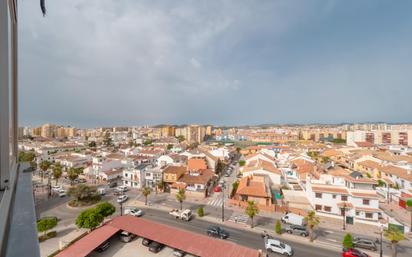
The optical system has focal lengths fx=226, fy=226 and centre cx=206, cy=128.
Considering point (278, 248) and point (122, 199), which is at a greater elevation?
point (122, 199)

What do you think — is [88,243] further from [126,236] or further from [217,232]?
[217,232]

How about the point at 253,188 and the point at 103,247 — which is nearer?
the point at 103,247

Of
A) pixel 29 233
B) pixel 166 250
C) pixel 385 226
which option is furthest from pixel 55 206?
pixel 385 226

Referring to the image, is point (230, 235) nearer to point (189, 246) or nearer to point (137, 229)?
point (189, 246)

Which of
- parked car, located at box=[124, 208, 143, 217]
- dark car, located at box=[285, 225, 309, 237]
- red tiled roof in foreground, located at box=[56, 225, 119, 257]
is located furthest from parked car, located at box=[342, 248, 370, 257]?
parked car, located at box=[124, 208, 143, 217]

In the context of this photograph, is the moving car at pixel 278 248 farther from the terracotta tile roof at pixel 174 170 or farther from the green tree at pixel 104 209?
the terracotta tile roof at pixel 174 170

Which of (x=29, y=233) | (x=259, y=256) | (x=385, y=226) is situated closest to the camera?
(x=29, y=233)

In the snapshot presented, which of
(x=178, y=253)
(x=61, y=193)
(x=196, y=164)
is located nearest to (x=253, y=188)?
(x=196, y=164)
